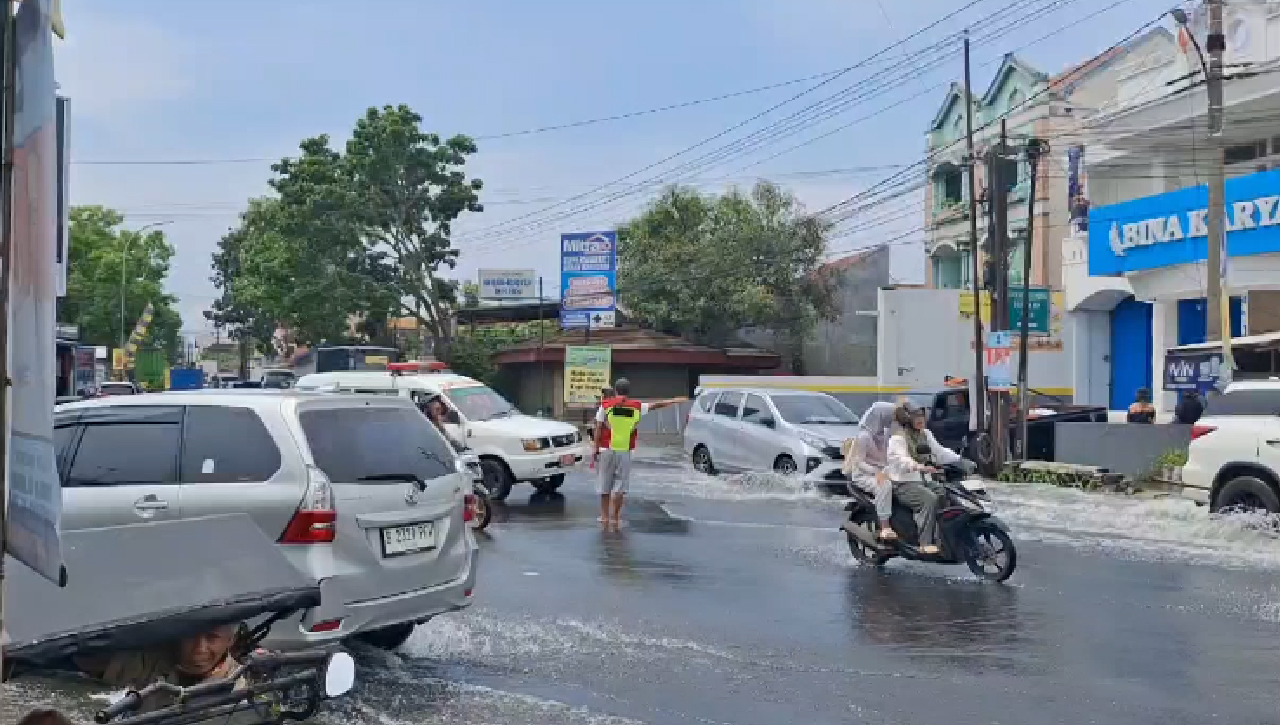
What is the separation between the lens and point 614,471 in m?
16.2

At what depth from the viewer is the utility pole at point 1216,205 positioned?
2161 centimetres

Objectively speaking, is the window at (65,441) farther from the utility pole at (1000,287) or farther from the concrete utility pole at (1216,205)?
the utility pole at (1000,287)

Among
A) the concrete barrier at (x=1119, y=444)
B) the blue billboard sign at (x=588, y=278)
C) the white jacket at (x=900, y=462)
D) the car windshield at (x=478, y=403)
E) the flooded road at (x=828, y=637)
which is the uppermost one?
the blue billboard sign at (x=588, y=278)

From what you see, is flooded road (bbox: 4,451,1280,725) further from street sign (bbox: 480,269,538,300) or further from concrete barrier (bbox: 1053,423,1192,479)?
street sign (bbox: 480,269,538,300)

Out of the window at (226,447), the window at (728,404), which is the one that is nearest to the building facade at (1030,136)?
the window at (728,404)

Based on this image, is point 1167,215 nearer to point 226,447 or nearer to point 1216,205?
point 1216,205

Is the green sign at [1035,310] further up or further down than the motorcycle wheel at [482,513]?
further up

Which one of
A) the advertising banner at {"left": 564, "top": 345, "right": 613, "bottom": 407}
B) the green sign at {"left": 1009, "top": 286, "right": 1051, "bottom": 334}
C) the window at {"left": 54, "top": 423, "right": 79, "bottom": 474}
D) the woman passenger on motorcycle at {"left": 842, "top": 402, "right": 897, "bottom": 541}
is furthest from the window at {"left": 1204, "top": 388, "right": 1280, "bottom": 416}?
the advertising banner at {"left": 564, "top": 345, "right": 613, "bottom": 407}

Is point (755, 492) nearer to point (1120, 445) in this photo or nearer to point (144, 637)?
point (1120, 445)

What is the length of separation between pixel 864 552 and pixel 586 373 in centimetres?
2526

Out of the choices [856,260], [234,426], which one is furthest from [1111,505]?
[856,260]

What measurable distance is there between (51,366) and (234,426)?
428 cm

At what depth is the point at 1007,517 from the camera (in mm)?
18453

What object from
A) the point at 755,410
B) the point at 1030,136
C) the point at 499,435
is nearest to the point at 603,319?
the point at 1030,136
